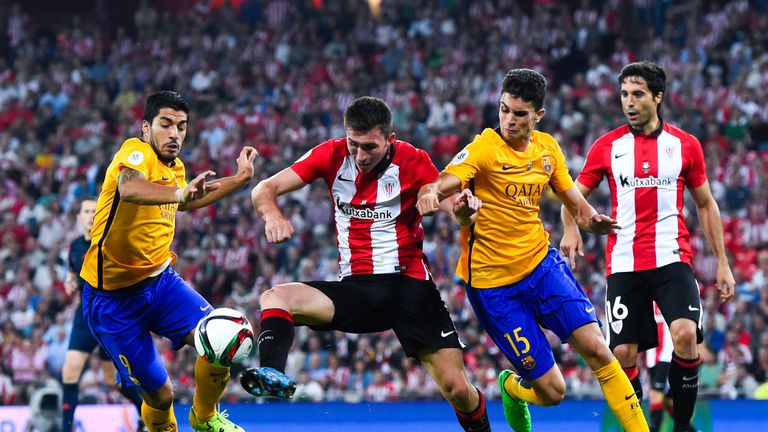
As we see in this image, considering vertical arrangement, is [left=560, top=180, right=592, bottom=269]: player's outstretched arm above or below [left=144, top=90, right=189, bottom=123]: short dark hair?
below

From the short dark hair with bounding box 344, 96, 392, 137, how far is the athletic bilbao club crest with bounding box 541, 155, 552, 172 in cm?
110

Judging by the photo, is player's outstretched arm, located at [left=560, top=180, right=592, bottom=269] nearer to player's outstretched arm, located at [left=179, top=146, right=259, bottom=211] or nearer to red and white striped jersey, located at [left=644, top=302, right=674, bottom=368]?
red and white striped jersey, located at [left=644, top=302, right=674, bottom=368]

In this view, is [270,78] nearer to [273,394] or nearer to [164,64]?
[164,64]

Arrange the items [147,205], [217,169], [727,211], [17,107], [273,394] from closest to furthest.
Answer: [273,394] → [147,205] → [727,211] → [217,169] → [17,107]

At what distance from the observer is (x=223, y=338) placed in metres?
6.91

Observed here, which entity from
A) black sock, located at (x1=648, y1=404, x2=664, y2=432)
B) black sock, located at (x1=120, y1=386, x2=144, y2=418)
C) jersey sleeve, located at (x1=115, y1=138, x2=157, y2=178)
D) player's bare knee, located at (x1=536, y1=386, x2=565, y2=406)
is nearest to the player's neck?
player's bare knee, located at (x1=536, y1=386, x2=565, y2=406)

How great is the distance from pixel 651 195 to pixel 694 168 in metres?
0.36

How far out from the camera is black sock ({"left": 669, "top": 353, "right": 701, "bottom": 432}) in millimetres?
7715

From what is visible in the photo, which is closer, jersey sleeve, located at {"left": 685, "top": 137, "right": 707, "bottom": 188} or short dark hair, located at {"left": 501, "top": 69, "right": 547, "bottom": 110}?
short dark hair, located at {"left": 501, "top": 69, "right": 547, "bottom": 110}

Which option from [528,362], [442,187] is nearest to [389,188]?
[442,187]

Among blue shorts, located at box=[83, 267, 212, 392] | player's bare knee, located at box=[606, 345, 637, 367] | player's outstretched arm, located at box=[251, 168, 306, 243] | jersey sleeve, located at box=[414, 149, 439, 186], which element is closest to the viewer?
player's outstretched arm, located at box=[251, 168, 306, 243]

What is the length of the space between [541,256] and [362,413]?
3.39 m

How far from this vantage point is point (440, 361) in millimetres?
7340

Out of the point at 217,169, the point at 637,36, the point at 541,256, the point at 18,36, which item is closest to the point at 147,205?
the point at 541,256
